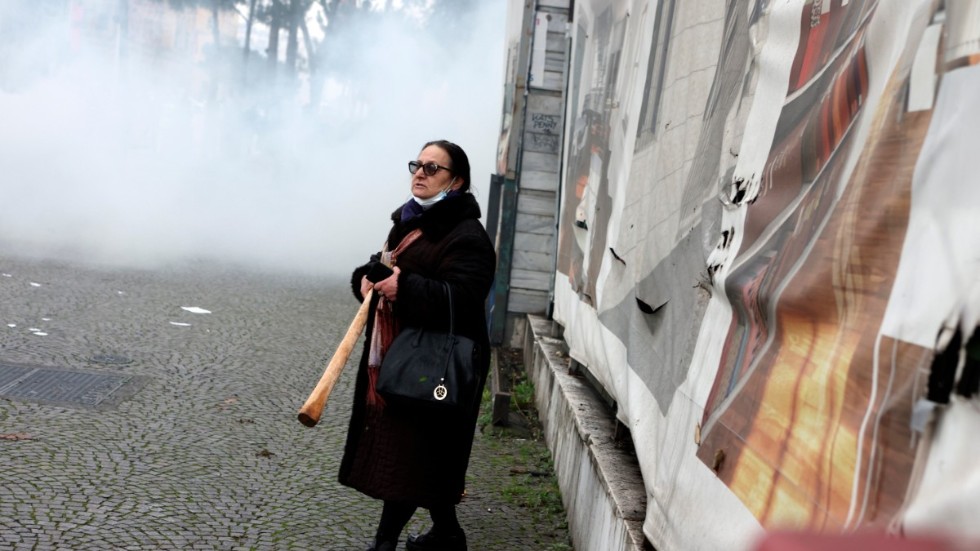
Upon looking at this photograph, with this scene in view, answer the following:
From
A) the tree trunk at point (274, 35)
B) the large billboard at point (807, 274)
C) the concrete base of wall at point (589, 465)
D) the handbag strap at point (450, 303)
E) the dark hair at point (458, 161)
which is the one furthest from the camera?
the tree trunk at point (274, 35)

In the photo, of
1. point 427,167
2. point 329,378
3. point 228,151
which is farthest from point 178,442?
point 228,151

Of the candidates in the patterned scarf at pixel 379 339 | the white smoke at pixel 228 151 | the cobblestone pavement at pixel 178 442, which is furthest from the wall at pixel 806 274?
the white smoke at pixel 228 151

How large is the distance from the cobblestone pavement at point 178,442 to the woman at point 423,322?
0.53 metres

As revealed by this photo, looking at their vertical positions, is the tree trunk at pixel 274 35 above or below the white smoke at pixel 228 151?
above

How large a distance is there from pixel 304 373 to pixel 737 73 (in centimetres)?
523

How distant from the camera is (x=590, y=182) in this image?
658 centimetres

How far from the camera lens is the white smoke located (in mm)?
16938

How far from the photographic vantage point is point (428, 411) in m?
4.24

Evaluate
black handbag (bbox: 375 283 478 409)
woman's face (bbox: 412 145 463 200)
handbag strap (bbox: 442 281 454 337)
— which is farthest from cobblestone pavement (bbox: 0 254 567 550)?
woman's face (bbox: 412 145 463 200)

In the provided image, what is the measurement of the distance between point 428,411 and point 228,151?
3053 cm

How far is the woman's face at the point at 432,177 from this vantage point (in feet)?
14.4

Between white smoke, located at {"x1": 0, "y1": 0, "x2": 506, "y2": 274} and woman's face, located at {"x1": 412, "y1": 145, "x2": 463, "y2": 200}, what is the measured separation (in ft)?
30.5

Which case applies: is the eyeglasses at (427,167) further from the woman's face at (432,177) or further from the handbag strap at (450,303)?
the handbag strap at (450,303)

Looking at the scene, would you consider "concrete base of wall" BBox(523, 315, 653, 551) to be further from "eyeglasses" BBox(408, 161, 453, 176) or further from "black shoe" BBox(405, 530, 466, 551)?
"eyeglasses" BBox(408, 161, 453, 176)
